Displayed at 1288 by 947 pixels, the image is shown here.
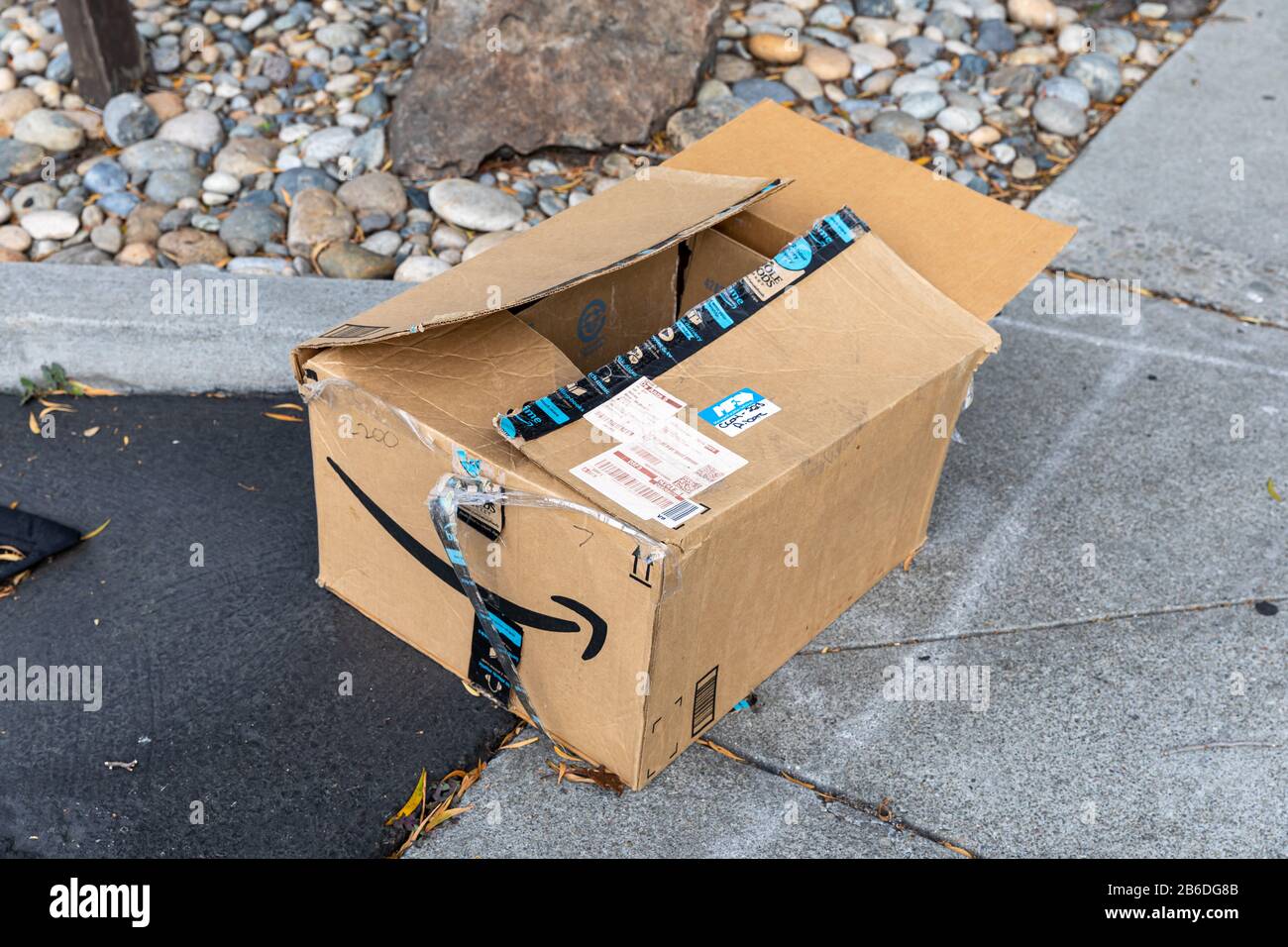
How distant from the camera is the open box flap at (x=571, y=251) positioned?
7.02 ft

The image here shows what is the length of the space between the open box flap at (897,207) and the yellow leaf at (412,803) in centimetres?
132

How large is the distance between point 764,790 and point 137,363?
1.96 m

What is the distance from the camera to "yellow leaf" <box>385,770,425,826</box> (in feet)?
7.24

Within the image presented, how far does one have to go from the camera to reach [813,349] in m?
2.26

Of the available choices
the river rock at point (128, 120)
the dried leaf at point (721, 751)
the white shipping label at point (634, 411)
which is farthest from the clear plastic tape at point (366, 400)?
the river rock at point (128, 120)

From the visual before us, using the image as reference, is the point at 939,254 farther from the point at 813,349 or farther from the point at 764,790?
the point at 764,790

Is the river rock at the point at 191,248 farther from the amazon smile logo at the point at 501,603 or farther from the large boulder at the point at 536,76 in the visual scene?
the amazon smile logo at the point at 501,603

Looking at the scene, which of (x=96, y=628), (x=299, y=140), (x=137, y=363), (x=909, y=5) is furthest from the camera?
(x=909, y=5)

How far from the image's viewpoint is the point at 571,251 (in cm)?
235

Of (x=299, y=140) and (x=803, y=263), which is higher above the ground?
(x=803, y=263)

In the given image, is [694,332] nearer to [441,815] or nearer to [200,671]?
[441,815]

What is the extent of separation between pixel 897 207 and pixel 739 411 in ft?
2.69
